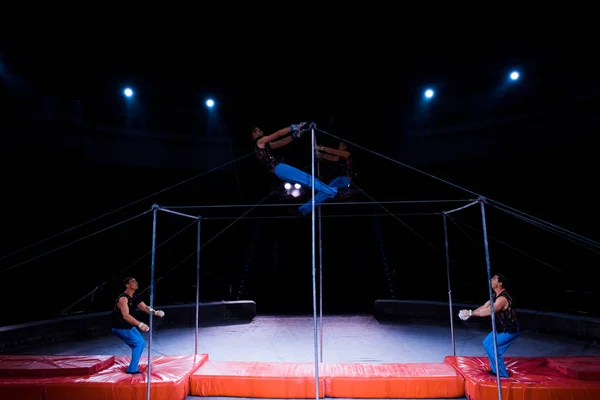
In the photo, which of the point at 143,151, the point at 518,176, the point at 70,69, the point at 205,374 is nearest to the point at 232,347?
the point at 205,374

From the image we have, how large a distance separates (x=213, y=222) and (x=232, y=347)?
385 inches

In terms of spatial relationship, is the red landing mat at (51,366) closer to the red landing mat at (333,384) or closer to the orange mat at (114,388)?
the orange mat at (114,388)

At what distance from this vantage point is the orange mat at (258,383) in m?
4.24

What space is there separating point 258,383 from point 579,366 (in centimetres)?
424

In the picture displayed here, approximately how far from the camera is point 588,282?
34.4 ft

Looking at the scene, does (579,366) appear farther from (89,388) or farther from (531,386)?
(89,388)

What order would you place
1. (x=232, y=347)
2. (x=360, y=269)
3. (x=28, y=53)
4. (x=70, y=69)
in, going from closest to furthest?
1. (x=232, y=347)
2. (x=28, y=53)
3. (x=70, y=69)
4. (x=360, y=269)

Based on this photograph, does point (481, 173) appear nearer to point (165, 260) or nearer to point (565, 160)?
point (565, 160)

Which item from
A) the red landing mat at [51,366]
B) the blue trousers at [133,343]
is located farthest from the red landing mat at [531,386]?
the red landing mat at [51,366]

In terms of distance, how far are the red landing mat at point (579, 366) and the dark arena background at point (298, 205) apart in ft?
5.46

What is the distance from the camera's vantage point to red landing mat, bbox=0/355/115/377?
4.30m

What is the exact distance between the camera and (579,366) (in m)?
4.23

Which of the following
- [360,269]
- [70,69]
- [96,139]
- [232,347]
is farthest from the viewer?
[360,269]

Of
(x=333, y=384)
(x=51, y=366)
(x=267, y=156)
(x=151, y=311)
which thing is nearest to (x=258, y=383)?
(x=333, y=384)
